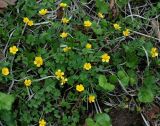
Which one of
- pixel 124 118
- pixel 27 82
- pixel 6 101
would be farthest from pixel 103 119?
pixel 6 101

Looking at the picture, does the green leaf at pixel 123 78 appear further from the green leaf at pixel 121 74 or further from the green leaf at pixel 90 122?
the green leaf at pixel 90 122

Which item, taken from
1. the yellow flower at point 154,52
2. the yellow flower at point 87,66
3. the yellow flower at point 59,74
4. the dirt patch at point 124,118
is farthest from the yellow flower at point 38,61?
the yellow flower at point 154,52

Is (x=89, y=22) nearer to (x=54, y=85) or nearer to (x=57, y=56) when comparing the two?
(x=57, y=56)

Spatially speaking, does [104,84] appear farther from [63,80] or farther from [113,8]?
[113,8]

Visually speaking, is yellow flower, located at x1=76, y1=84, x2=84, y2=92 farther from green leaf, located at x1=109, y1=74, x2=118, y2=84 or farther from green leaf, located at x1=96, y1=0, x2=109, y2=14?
green leaf, located at x1=96, y1=0, x2=109, y2=14

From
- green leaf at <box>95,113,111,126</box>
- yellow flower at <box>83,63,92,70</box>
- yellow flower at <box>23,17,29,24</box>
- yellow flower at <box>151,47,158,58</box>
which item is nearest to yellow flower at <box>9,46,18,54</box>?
yellow flower at <box>23,17,29,24</box>

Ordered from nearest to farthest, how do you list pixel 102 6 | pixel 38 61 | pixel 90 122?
pixel 90 122
pixel 38 61
pixel 102 6
